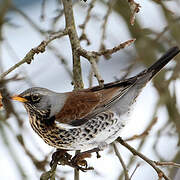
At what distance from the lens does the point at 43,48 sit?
112 inches

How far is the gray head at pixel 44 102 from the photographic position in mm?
3279

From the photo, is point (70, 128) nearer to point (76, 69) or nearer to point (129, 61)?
point (76, 69)

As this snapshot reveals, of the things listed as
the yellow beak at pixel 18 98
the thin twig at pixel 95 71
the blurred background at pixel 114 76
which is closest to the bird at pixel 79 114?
the yellow beak at pixel 18 98

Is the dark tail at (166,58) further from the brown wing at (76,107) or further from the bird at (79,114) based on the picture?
the brown wing at (76,107)

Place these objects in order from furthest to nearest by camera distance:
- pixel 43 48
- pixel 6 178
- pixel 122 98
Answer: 1. pixel 6 178
2. pixel 122 98
3. pixel 43 48

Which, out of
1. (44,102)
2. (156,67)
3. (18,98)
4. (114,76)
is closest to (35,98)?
(44,102)

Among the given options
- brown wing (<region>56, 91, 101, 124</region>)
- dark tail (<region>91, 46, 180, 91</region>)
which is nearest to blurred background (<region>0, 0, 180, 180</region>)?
dark tail (<region>91, 46, 180, 91</region>)

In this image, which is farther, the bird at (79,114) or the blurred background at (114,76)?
the blurred background at (114,76)

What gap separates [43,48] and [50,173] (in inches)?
31.5

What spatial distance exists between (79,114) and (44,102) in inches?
10.6

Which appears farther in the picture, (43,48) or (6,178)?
(6,178)

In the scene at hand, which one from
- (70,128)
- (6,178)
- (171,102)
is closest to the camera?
(70,128)


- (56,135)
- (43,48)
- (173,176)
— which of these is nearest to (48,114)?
(56,135)

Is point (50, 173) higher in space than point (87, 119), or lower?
lower
